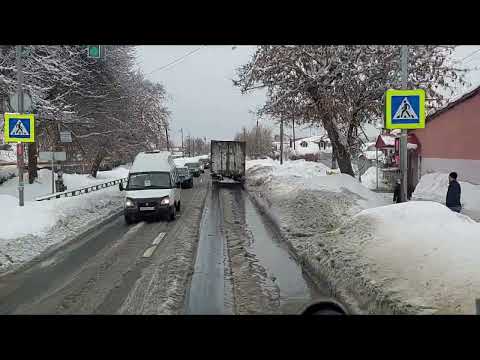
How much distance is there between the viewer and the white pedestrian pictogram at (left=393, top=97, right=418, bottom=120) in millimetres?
9695

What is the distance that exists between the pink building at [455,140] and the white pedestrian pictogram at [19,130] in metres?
16.6

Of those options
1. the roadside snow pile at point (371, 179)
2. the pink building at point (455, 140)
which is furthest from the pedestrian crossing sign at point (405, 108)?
the roadside snow pile at point (371, 179)

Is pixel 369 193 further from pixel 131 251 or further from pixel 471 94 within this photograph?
pixel 131 251

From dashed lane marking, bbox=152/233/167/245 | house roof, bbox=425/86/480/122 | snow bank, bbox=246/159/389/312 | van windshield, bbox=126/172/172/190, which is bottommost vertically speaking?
dashed lane marking, bbox=152/233/167/245

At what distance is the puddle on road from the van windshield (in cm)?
404

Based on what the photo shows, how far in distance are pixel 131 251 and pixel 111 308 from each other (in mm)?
4486

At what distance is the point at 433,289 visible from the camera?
6.14 m

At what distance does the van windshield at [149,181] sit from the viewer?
17.0 metres

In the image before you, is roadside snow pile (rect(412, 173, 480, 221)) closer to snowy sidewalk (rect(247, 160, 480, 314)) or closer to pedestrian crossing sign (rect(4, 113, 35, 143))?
snowy sidewalk (rect(247, 160, 480, 314))

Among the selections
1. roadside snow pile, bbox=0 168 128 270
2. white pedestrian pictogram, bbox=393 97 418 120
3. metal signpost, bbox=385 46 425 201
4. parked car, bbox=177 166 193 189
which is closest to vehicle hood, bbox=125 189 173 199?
roadside snow pile, bbox=0 168 128 270
